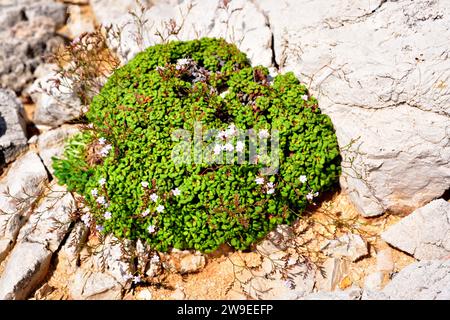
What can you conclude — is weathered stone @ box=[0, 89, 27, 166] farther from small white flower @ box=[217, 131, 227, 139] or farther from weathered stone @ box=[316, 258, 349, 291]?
weathered stone @ box=[316, 258, 349, 291]

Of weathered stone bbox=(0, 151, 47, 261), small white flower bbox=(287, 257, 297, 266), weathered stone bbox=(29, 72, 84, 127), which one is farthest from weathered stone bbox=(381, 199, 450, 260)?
weathered stone bbox=(29, 72, 84, 127)

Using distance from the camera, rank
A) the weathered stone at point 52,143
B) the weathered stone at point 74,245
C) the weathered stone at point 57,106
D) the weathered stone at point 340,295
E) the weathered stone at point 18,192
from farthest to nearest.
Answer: the weathered stone at point 57,106 → the weathered stone at point 52,143 → the weathered stone at point 18,192 → the weathered stone at point 74,245 → the weathered stone at point 340,295

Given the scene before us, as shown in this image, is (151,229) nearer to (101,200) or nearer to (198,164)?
(101,200)

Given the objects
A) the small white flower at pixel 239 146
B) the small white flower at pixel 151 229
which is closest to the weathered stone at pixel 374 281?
the small white flower at pixel 239 146

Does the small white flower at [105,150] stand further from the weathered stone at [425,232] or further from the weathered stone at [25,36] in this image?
the weathered stone at [425,232]

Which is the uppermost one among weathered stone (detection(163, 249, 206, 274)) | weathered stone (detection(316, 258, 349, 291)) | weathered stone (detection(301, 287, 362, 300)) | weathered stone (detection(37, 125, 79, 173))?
weathered stone (detection(37, 125, 79, 173))
